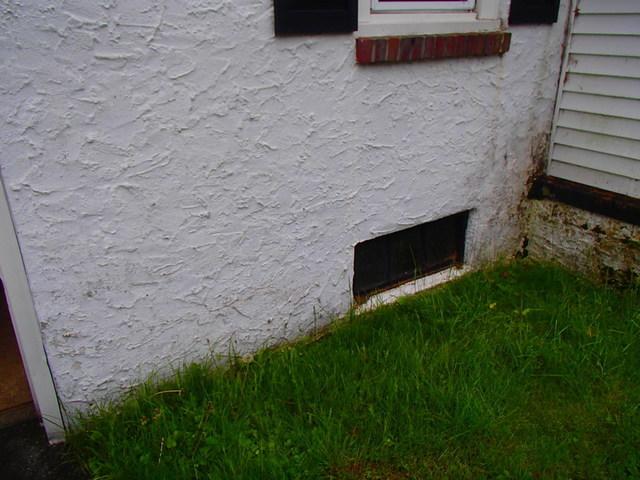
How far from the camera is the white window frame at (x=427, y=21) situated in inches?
107

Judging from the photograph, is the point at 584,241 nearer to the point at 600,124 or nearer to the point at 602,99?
the point at 600,124

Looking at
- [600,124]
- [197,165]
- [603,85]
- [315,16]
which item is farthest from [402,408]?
[603,85]

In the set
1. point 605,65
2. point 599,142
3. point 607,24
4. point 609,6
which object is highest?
point 609,6

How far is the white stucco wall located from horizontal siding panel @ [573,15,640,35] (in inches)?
18.8

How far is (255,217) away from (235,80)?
0.65 m

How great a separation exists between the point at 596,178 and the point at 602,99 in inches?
20.4

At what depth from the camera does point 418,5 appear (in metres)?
2.96

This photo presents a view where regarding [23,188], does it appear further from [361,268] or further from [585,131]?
[585,131]

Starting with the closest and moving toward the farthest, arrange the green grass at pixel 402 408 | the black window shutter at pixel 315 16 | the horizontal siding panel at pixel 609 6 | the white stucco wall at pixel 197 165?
1. the white stucco wall at pixel 197 165
2. the green grass at pixel 402 408
3. the black window shutter at pixel 315 16
4. the horizontal siding panel at pixel 609 6

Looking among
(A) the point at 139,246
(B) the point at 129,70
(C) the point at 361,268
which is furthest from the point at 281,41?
(C) the point at 361,268

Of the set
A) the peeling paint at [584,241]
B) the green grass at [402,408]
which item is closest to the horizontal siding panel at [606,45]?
the peeling paint at [584,241]

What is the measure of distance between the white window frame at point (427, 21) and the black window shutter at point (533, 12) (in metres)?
0.12

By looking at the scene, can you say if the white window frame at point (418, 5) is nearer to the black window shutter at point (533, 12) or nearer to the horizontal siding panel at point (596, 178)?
the black window shutter at point (533, 12)

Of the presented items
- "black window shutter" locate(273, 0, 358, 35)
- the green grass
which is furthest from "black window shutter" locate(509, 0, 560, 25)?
the green grass
